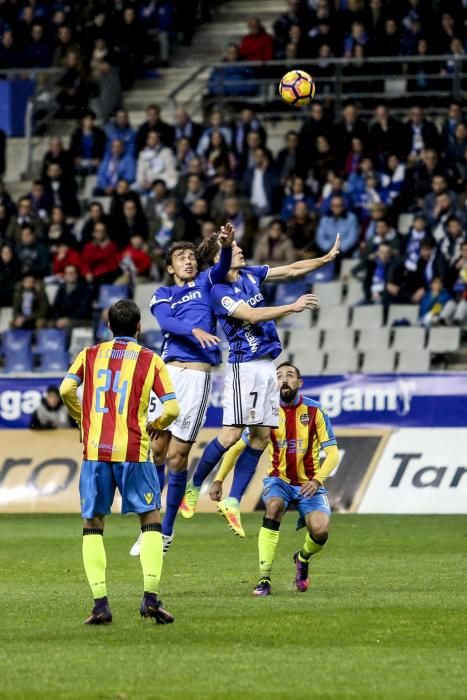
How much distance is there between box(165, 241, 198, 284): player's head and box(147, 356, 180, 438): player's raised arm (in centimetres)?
395

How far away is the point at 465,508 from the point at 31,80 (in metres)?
15.7

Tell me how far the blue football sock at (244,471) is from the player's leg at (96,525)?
10.5 ft

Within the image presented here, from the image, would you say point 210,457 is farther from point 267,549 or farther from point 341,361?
point 341,361

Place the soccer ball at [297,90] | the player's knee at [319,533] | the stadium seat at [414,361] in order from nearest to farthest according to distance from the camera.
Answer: the player's knee at [319,533]
the soccer ball at [297,90]
the stadium seat at [414,361]

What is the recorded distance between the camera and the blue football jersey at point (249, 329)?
13219 mm

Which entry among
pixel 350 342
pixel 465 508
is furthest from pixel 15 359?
pixel 465 508

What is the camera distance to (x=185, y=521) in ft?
65.5

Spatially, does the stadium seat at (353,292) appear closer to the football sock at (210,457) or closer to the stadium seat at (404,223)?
the stadium seat at (404,223)

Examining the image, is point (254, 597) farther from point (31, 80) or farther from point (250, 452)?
point (31, 80)

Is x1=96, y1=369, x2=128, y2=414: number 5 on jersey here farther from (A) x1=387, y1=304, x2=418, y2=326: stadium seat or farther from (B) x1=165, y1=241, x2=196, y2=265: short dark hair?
(A) x1=387, y1=304, x2=418, y2=326: stadium seat

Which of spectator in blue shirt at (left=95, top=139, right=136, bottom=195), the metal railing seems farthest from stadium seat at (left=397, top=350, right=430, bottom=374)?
spectator in blue shirt at (left=95, top=139, right=136, bottom=195)

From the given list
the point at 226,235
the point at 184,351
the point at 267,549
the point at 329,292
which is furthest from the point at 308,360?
the point at 267,549

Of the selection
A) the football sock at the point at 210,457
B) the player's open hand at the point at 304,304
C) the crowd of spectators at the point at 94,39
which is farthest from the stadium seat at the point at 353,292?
the player's open hand at the point at 304,304

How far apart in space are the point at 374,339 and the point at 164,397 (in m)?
14.3
